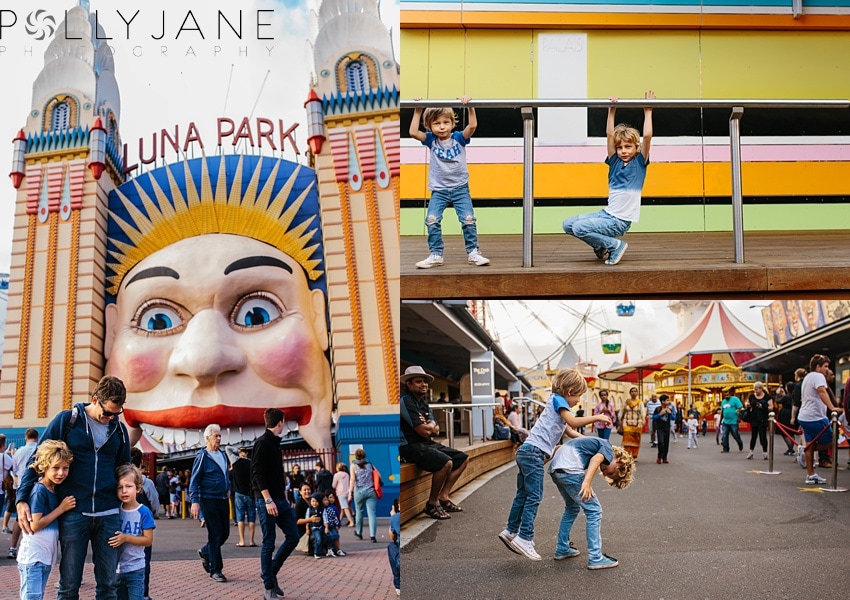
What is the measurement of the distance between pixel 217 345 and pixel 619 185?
140cm

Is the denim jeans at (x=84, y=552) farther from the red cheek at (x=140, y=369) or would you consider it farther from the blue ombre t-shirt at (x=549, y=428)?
the blue ombre t-shirt at (x=549, y=428)

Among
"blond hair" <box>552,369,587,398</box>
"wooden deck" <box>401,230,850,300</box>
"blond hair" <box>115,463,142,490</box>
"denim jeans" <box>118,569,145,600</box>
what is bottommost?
"denim jeans" <box>118,569,145,600</box>

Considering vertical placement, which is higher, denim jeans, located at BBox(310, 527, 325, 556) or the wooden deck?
the wooden deck

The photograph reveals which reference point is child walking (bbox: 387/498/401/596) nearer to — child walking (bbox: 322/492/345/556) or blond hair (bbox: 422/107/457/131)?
child walking (bbox: 322/492/345/556)

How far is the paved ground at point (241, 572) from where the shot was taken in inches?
108

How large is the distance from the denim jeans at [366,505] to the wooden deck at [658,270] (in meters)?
0.70

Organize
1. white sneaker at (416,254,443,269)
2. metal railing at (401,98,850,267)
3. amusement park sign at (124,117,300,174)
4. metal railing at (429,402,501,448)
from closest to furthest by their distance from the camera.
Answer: metal railing at (401,98,850,267), white sneaker at (416,254,443,269), metal railing at (429,402,501,448), amusement park sign at (124,117,300,174)

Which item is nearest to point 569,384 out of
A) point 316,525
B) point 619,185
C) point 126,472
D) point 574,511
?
point 574,511

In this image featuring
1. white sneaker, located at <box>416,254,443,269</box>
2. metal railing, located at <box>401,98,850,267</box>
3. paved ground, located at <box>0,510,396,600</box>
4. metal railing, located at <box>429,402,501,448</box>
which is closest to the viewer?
metal railing, located at <box>401,98,850,267</box>

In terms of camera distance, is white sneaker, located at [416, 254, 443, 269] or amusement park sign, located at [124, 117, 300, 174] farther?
amusement park sign, located at [124, 117, 300, 174]

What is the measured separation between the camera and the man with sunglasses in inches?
109

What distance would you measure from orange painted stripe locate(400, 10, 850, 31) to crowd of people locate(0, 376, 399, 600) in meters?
1.39

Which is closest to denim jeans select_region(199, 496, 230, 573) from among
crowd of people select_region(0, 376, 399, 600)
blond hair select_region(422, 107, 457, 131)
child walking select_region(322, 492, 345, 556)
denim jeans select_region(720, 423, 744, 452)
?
crowd of people select_region(0, 376, 399, 600)

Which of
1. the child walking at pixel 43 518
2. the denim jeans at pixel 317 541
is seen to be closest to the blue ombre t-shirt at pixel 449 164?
the denim jeans at pixel 317 541
